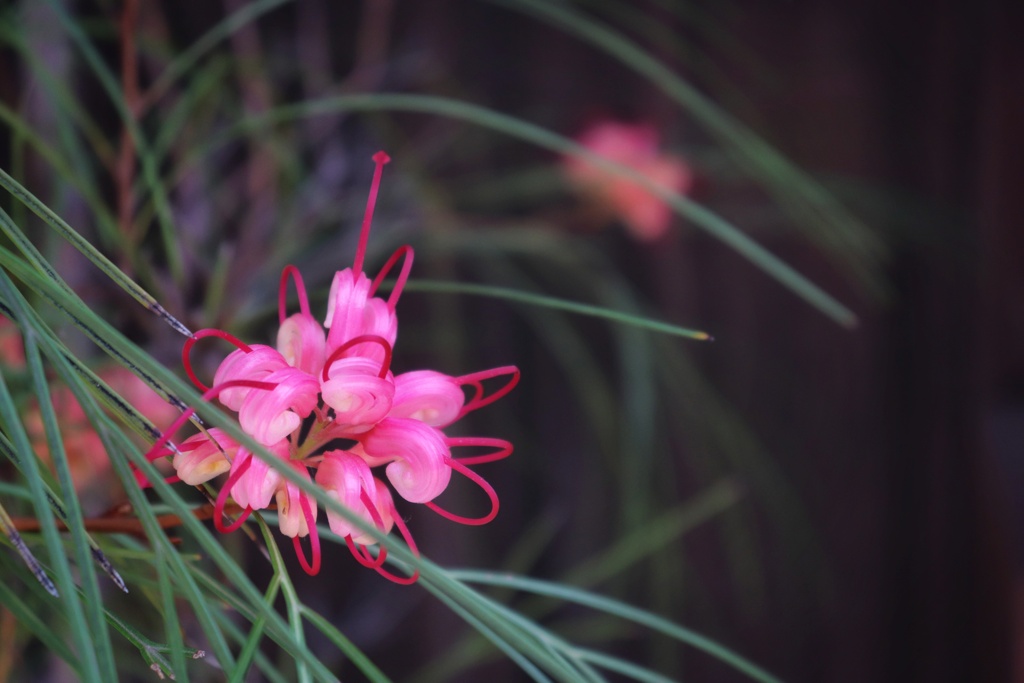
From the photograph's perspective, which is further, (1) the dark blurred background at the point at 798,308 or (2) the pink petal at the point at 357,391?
(1) the dark blurred background at the point at 798,308

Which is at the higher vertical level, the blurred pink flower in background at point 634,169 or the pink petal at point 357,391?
the blurred pink flower in background at point 634,169

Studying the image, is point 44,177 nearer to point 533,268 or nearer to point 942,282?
point 533,268

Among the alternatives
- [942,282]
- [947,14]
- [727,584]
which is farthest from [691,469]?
[947,14]

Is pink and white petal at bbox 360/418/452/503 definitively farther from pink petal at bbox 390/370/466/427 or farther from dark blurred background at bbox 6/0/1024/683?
dark blurred background at bbox 6/0/1024/683

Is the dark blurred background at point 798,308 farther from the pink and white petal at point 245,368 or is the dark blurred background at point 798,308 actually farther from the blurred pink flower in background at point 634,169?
the pink and white petal at point 245,368

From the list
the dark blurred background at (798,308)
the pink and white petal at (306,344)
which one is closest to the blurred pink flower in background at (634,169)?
the dark blurred background at (798,308)

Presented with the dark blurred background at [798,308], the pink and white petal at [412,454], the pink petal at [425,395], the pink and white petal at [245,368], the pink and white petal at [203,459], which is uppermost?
the dark blurred background at [798,308]
